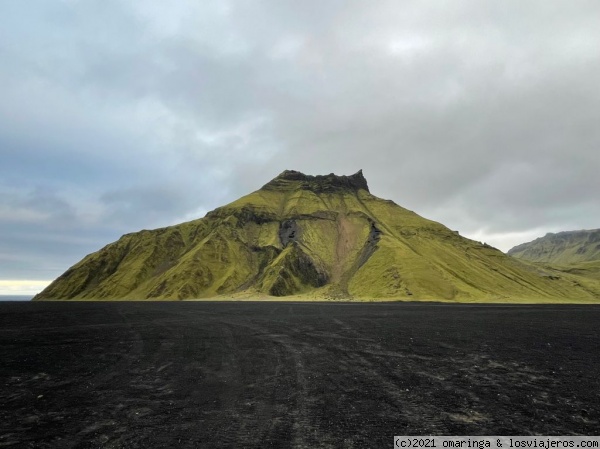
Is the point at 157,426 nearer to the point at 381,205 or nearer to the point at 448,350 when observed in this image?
the point at 448,350

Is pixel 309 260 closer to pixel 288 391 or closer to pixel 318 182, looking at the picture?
pixel 318 182

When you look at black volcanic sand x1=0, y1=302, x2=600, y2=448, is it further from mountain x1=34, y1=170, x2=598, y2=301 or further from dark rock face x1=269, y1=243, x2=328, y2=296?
dark rock face x1=269, y1=243, x2=328, y2=296

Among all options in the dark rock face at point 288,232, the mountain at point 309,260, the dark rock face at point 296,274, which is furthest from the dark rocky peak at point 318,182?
the dark rock face at point 296,274

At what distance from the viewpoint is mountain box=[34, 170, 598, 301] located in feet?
335

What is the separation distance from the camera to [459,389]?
12.6 metres

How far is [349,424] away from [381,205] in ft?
496

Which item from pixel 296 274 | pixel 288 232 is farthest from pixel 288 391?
pixel 288 232

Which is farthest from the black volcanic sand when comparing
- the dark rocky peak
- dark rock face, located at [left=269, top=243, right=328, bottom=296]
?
the dark rocky peak

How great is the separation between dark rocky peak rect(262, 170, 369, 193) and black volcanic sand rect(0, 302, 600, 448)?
143828 mm

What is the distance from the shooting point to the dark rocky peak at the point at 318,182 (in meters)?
166

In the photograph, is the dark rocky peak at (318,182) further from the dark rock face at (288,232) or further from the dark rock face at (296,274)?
the dark rock face at (296,274)

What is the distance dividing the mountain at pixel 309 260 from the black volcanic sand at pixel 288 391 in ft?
242

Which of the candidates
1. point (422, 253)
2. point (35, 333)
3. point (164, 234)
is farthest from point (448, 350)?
point (164, 234)

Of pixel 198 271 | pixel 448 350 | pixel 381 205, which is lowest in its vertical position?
pixel 448 350
